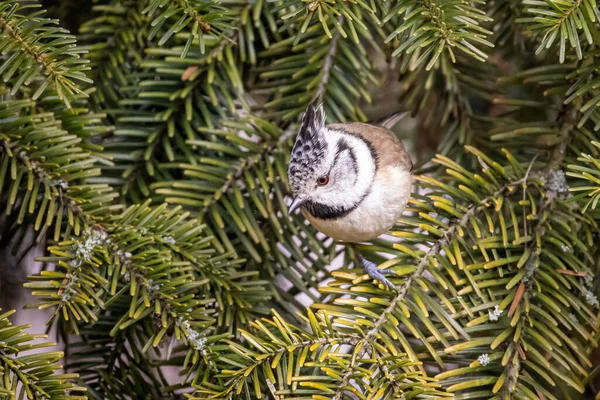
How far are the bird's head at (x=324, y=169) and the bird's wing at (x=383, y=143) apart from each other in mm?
24

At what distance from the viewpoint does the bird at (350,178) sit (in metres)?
1.29

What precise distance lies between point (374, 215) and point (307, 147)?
22 centimetres

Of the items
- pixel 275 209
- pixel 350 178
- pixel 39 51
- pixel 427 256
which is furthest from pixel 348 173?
pixel 39 51

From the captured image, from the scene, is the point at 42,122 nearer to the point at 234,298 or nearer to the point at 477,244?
the point at 234,298

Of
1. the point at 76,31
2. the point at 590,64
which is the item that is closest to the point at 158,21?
the point at 76,31

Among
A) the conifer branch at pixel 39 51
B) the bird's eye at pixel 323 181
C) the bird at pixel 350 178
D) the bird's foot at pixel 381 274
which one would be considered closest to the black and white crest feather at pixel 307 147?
the bird at pixel 350 178


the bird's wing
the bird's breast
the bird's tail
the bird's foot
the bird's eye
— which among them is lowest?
the bird's foot

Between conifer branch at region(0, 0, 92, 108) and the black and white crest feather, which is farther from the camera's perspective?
the black and white crest feather

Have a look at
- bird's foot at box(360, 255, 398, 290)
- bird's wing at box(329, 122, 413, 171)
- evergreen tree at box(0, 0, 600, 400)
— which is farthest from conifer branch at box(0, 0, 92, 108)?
bird's wing at box(329, 122, 413, 171)

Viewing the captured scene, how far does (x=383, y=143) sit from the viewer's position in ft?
5.17

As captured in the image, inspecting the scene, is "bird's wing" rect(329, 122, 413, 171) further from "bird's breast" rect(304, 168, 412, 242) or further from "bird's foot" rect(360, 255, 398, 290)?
"bird's foot" rect(360, 255, 398, 290)

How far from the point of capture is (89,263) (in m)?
0.99

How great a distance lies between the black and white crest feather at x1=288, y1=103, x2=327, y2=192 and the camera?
1240 millimetres

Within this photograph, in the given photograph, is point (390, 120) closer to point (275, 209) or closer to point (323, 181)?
point (323, 181)
